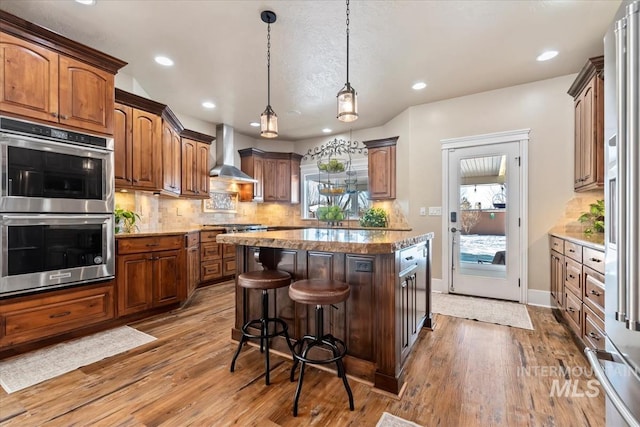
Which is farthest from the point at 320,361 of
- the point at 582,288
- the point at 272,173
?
the point at 272,173

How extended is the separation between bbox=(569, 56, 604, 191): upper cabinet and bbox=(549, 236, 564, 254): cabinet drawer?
61 centimetres

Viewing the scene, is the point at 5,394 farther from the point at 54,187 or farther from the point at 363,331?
the point at 363,331

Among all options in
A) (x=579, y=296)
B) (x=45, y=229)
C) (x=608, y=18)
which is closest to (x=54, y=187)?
(x=45, y=229)

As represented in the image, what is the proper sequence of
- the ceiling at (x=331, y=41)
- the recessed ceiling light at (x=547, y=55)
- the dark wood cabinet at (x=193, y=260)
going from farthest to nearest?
the dark wood cabinet at (x=193, y=260) < the recessed ceiling light at (x=547, y=55) < the ceiling at (x=331, y=41)

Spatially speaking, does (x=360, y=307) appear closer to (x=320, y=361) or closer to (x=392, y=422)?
(x=320, y=361)

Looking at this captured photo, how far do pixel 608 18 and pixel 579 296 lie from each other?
7.77 ft

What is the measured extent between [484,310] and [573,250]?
3.83 feet

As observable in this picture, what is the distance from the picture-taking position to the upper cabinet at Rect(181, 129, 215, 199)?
4566 mm

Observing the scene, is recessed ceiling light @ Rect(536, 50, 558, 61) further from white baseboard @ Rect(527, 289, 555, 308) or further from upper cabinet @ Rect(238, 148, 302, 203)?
upper cabinet @ Rect(238, 148, 302, 203)

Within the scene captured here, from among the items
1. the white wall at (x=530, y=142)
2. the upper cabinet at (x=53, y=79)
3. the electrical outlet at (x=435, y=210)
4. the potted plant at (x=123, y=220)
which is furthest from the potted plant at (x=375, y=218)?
the upper cabinet at (x=53, y=79)

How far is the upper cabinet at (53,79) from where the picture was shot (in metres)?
2.14

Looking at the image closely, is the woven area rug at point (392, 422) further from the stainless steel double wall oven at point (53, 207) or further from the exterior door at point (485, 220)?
the exterior door at point (485, 220)

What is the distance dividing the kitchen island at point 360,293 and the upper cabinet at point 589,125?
6.06 ft

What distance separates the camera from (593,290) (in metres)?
2.12
